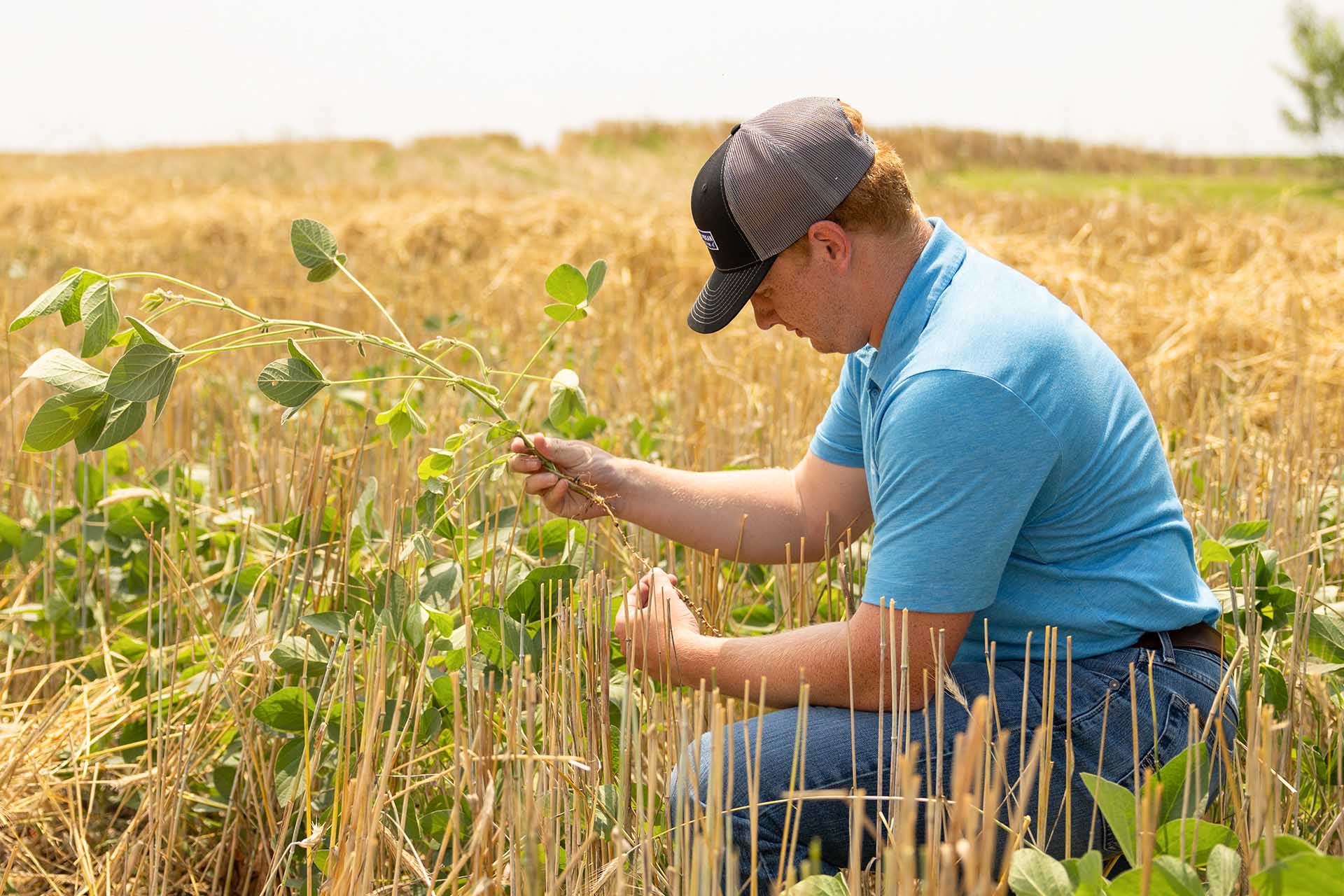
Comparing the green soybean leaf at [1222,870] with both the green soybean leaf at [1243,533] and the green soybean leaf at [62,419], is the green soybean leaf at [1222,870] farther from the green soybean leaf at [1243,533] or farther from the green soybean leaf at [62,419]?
the green soybean leaf at [62,419]

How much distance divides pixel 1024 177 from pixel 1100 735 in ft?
58.8

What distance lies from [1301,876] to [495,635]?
0.97 m

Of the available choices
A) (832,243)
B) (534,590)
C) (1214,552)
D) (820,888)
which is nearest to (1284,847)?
(820,888)

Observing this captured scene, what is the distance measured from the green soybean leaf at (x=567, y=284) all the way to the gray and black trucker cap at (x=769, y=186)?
18cm

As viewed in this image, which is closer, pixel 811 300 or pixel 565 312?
pixel 811 300

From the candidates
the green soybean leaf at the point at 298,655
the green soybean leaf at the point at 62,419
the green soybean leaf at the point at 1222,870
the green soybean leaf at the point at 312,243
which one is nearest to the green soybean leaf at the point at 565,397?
Result: the green soybean leaf at the point at 312,243

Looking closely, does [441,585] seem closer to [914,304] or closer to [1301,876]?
[914,304]

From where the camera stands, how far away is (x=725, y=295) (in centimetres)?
166

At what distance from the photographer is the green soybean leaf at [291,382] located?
146 centimetres

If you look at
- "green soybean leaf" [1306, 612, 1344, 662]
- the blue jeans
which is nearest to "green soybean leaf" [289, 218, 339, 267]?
the blue jeans

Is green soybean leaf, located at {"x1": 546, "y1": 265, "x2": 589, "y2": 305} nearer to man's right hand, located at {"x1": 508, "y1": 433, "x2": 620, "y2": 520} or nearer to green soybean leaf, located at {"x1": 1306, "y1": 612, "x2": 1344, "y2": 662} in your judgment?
man's right hand, located at {"x1": 508, "y1": 433, "x2": 620, "y2": 520}

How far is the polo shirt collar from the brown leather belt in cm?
48

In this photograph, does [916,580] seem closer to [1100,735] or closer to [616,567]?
[1100,735]

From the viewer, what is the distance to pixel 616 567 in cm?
228
